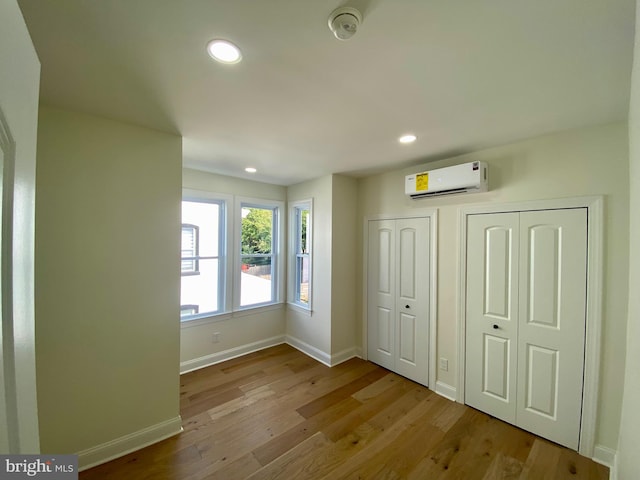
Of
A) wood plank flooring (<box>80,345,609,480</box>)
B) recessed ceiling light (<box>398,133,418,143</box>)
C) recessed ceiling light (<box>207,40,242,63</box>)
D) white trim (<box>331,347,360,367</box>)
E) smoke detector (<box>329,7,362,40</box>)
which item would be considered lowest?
wood plank flooring (<box>80,345,609,480</box>)

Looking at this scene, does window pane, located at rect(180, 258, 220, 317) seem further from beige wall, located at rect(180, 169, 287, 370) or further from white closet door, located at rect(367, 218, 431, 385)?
white closet door, located at rect(367, 218, 431, 385)

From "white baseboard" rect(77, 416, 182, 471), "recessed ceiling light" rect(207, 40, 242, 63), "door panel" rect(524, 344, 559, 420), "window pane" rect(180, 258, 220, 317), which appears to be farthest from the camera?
"window pane" rect(180, 258, 220, 317)

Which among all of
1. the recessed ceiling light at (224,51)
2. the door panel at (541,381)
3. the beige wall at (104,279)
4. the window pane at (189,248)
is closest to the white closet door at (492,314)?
the door panel at (541,381)

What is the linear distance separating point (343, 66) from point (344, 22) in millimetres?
288

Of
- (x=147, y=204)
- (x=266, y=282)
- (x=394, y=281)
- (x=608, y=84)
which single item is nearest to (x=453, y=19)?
(x=608, y=84)

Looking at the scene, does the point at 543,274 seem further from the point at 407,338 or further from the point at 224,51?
the point at 224,51

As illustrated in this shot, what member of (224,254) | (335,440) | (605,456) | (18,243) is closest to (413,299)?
(335,440)

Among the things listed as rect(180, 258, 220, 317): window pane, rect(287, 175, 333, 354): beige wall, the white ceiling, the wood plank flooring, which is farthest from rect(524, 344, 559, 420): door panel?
rect(180, 258, 220, 317): window pane

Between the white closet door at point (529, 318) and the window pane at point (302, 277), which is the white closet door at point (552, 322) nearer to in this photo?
the white closet door at point (529, 318)

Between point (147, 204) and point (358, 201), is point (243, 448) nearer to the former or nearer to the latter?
point (147, 204)

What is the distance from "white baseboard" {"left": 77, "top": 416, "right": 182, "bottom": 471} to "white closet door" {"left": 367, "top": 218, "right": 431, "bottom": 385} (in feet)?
7.47

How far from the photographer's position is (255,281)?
378 cm

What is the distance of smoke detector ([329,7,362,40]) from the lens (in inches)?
36.5
